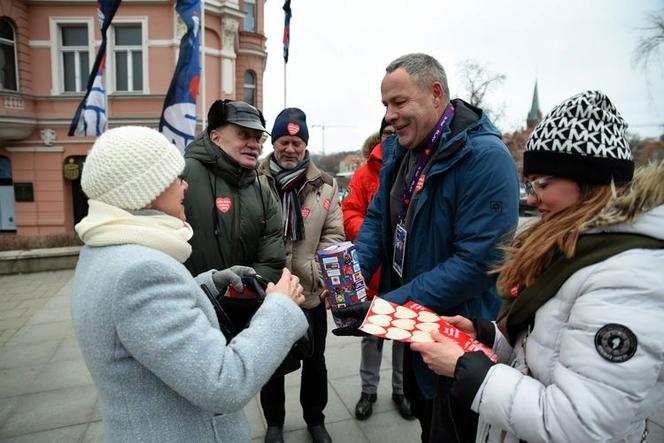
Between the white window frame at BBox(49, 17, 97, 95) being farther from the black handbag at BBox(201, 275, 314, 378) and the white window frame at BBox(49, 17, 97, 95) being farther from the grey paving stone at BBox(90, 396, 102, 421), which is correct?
the black handbag at BBox(201, 275, 314, 378)

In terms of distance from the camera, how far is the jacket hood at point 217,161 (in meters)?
2.41

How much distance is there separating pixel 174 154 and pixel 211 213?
3.43ft

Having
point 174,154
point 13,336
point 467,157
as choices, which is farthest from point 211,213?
point 13,336

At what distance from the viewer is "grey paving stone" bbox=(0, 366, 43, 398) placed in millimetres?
3609

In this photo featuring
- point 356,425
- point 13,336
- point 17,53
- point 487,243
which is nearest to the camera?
point 487,243

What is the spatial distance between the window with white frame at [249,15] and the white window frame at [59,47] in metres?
6.42

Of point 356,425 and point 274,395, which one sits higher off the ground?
point 274,395

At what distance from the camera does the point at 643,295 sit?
3.25ft

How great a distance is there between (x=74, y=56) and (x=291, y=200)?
14988 millimetres

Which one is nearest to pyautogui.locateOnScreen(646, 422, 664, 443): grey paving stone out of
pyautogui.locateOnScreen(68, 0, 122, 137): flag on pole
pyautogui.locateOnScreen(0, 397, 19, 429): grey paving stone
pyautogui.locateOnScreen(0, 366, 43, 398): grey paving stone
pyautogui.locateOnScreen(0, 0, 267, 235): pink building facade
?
pyautogui.locateOnScreen(0, 397, 19, 429): grey paving stone

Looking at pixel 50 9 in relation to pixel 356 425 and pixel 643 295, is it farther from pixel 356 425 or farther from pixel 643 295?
pixel 643 295

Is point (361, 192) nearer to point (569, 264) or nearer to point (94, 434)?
point (569, 264)

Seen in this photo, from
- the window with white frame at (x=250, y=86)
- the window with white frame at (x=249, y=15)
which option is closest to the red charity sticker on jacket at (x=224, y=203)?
the window with white frame at (x=250, y=86)

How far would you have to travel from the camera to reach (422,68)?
78.6 inches
